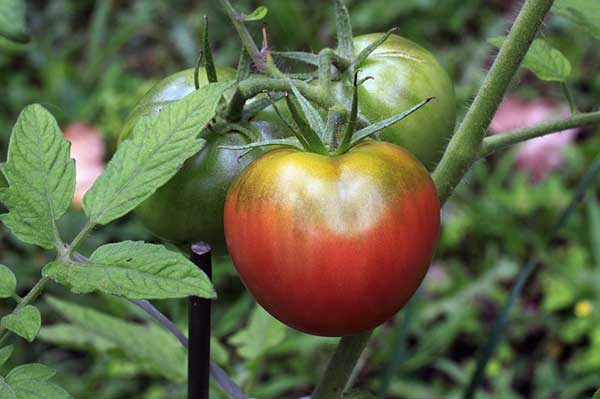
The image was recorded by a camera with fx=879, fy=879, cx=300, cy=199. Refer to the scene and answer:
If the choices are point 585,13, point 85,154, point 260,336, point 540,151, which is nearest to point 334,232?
point 585,13

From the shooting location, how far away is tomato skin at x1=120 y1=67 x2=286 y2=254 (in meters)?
0.64

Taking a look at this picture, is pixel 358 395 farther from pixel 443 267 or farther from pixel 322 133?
pixel 443 267

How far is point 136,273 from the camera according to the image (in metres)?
0.53

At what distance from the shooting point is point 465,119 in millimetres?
675

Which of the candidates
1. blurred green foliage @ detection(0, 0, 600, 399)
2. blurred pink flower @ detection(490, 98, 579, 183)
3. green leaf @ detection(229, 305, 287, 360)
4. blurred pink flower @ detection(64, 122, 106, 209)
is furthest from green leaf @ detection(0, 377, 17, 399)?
blurred pink flower @ detection(490, 98, 579, 183)

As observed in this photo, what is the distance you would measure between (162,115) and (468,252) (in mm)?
1524

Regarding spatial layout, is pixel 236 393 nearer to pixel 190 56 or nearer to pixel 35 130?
pixel 35 130

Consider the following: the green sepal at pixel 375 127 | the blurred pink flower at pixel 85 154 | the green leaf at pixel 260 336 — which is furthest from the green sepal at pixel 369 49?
the blurred pink flower at pixel 85 154

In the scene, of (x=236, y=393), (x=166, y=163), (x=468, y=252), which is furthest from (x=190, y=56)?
(x=166, y=163)

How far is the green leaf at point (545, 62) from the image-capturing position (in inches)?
30.5

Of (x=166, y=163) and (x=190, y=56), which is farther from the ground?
(x=166, y=163)

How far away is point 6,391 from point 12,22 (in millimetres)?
225

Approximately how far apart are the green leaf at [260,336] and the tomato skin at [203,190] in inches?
14.0

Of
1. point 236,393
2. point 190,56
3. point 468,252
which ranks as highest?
point 236,393
